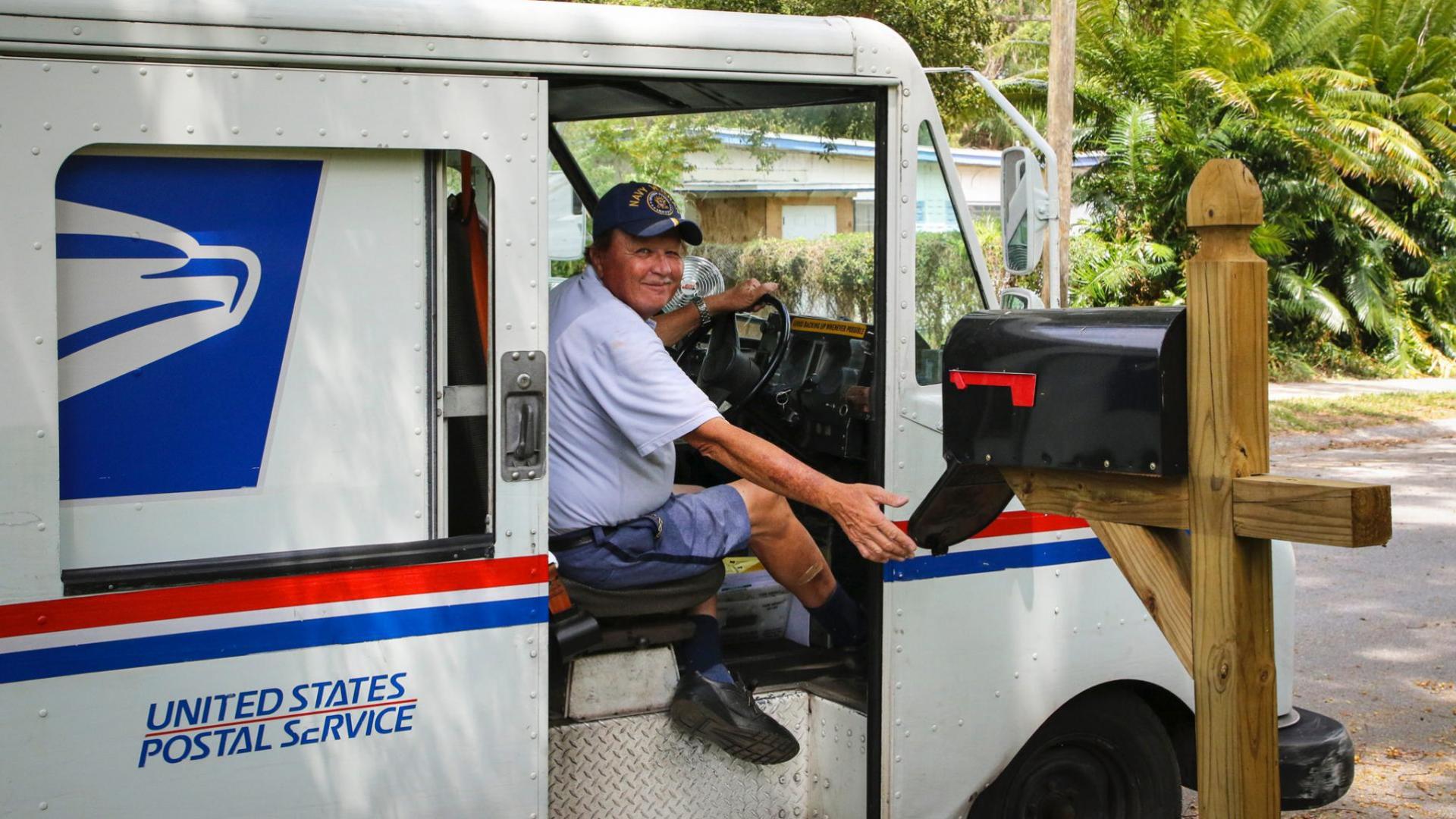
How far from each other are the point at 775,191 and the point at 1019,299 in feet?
3.07

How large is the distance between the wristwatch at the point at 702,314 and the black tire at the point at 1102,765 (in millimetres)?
1480

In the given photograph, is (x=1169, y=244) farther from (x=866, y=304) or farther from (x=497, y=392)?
(x=497, y=392)

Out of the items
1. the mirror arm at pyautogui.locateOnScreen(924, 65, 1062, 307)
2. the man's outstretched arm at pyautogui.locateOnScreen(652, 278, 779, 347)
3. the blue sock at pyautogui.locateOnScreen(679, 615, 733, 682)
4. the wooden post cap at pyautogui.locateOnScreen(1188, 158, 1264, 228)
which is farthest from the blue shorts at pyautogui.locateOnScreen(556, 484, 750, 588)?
the wooden post cap at pyautogui.locateOnScreen(1188, 158, 1264, 228)

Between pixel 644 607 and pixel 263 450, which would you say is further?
pixel 644 607

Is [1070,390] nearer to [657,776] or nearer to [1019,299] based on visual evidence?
[1019,299]

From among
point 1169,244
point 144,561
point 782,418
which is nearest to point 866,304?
point 782,418

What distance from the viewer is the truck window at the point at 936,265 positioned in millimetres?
3469

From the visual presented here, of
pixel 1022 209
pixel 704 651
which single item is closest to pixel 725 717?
pixel 704 651

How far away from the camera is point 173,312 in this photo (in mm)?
2684

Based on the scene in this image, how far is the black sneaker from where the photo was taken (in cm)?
334

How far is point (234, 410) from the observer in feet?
9.00

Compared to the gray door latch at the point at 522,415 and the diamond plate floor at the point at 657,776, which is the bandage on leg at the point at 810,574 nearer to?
the diamond plate floor at the point at 657,776

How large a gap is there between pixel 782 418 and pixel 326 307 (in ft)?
5.55

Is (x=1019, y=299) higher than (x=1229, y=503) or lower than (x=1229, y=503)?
higher
